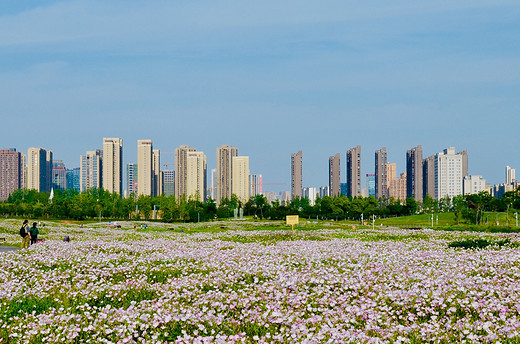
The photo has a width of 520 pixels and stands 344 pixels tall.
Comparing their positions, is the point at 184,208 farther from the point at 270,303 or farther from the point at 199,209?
the point at 270,303

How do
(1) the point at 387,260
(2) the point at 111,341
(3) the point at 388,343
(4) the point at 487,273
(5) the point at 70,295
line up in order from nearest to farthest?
(3) the point at 388,343 < (2) the point at 111,341 < (5) the point at 70,295 < (4) the point at 487,273 < (1) the point at 387,260

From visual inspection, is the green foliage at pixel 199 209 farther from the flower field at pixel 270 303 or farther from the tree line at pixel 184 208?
the flower field at pixel 270 303

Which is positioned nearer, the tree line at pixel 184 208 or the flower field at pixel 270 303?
the flower field at pixel 270 303

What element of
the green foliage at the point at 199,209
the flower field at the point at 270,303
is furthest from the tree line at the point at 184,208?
the flower field at the point at 270,303

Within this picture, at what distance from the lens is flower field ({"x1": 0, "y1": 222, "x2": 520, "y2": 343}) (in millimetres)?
7914

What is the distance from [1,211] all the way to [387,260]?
143 m

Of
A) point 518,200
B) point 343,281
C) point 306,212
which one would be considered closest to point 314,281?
point 343,281

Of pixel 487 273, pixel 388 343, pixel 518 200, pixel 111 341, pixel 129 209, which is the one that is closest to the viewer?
pixel 388 343

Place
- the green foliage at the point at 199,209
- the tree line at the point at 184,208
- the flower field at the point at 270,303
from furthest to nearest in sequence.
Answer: the tree line at the point at 184,208 < the green foliage at the point at 199,209 < the flower field at the point at 270,303

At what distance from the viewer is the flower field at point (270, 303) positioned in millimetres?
7914

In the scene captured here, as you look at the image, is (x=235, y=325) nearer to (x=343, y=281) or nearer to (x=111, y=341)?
(x=111, y=341)

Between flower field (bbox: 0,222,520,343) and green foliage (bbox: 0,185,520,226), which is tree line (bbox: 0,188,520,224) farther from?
flower field (bbox: 0,222,520,343)

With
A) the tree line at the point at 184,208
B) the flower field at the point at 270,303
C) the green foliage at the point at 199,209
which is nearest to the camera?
the flower field at the point at 270,303

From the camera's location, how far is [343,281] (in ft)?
39.9
